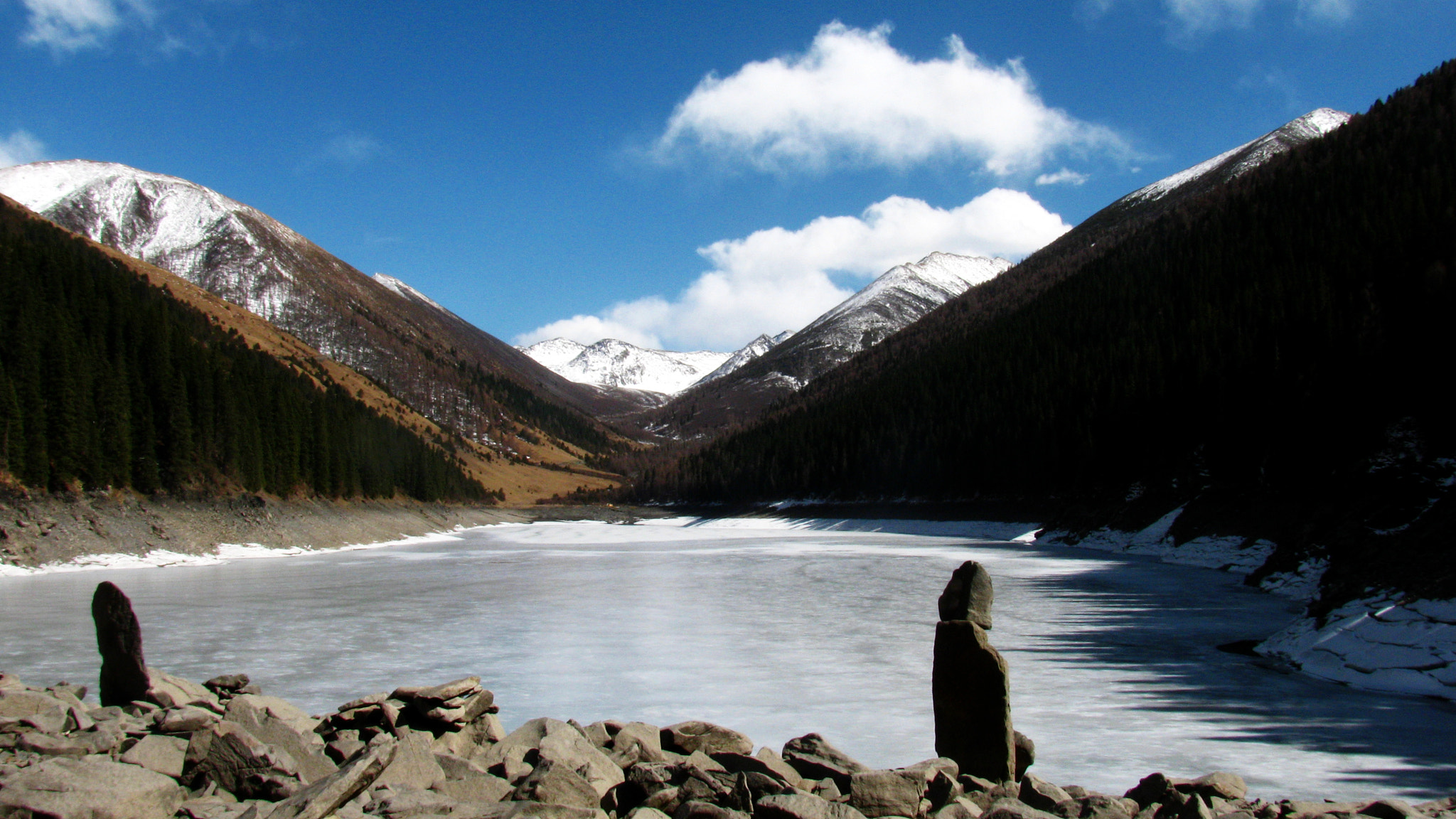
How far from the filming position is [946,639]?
26.0ft

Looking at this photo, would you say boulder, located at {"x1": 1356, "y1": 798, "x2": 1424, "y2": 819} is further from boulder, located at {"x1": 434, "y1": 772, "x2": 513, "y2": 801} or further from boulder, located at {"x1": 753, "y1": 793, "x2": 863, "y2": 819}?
boulder, located at {"x1": 434, "y1": 772, "x2": 513, "y2": 801}

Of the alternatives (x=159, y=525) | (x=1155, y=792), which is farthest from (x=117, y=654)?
(x=159, y=525)

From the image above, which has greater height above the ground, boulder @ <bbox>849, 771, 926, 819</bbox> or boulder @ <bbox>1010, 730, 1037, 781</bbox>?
boulder @ <bbox>849, 771, 926, 819</bbox>

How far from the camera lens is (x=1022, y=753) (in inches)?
302

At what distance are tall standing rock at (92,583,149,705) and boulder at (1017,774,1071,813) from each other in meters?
8.75

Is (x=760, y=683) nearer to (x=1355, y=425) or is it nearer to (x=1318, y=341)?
(x=1355, y=425)

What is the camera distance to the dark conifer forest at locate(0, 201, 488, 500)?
129 feet

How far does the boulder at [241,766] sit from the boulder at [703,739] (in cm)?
320

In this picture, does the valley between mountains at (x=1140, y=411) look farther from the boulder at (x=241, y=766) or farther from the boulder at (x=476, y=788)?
the boulder at (x=241, y=766)

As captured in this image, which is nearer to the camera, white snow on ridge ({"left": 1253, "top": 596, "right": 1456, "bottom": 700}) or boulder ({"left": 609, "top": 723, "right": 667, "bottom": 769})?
boulder ({"left": 609, "top": 723, "right": 667, "bottom": 769})

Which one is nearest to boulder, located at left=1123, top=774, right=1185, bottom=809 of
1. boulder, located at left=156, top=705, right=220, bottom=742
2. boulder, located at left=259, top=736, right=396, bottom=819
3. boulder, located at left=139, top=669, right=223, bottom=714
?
boulder, located at left=259, top=736, right=396, bottom=819

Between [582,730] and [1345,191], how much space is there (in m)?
94.7

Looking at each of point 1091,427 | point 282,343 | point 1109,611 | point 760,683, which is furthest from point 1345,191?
point 282,343

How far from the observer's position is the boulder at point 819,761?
6.64 m
